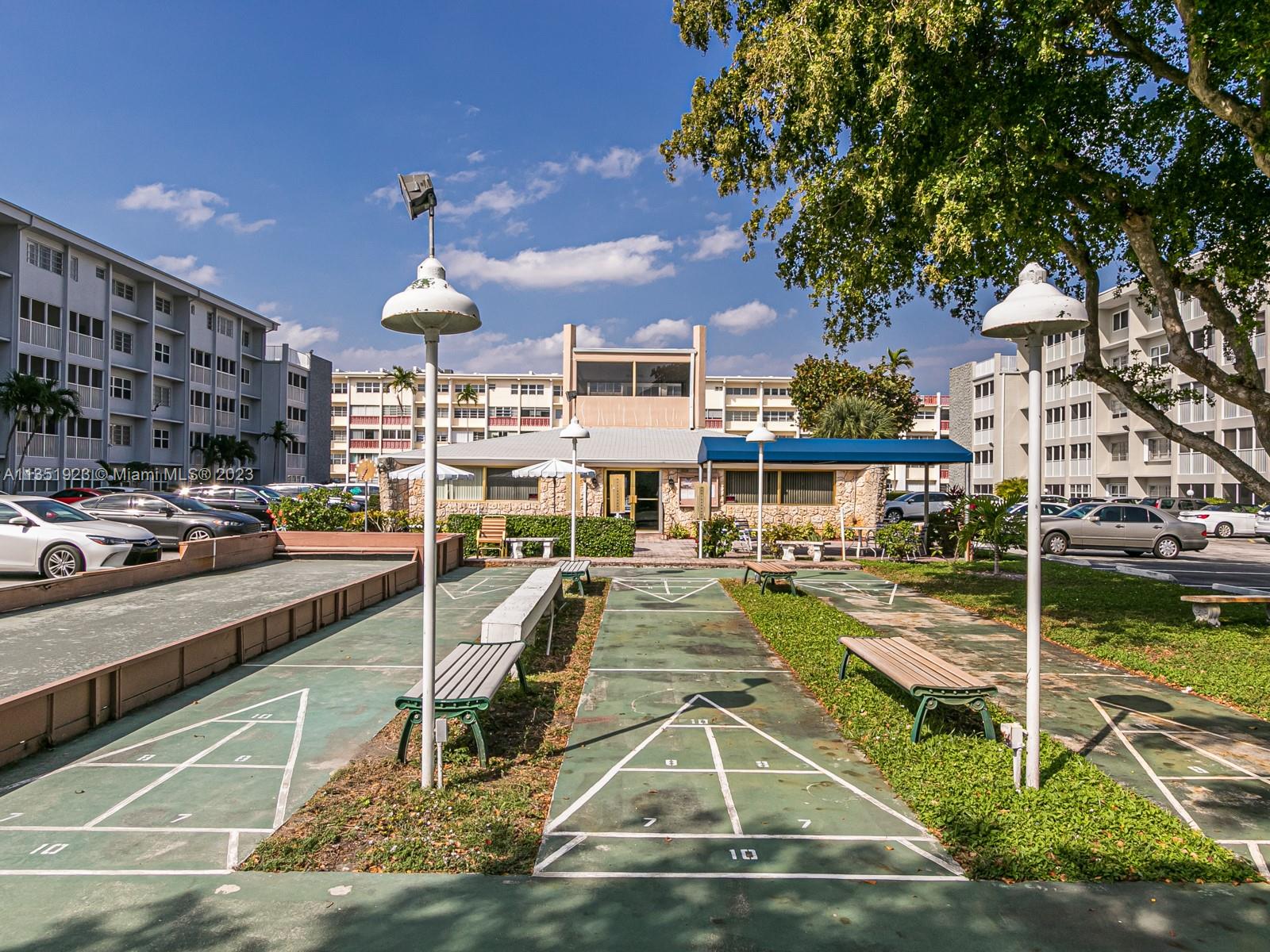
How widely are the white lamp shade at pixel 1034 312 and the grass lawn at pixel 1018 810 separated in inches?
126

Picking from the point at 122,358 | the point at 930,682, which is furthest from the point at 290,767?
the point at 122,358

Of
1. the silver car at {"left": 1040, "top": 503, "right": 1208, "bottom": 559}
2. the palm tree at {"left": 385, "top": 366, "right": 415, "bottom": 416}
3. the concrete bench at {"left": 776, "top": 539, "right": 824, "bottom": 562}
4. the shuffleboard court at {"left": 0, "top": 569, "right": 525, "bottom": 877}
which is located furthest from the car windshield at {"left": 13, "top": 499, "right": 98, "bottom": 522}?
the palm tree at {"left": 385, "top": 366, "right": 415, "bottom": 416}

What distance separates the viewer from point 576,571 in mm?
15141

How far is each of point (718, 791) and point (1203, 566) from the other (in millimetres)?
23033

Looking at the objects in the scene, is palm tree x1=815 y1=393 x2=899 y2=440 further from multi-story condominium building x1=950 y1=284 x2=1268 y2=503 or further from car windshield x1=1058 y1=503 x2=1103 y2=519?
car windshield x1=1058 y1=503 x2=1103 y2=519

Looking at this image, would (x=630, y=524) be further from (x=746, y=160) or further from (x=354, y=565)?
(x=746, y=160)

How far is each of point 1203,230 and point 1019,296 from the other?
340 inches

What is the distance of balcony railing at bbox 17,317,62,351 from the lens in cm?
3934

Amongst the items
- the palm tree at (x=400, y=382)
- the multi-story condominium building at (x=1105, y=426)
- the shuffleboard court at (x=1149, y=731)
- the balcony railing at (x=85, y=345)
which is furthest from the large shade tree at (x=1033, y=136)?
the palm tree at (x=400, y=382)

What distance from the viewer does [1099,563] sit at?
72.0ft

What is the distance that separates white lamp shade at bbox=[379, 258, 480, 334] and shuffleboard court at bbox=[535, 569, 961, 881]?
345cm

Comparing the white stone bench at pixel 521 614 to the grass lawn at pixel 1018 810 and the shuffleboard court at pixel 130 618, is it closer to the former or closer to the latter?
the grass lawn at pixel 1018 810

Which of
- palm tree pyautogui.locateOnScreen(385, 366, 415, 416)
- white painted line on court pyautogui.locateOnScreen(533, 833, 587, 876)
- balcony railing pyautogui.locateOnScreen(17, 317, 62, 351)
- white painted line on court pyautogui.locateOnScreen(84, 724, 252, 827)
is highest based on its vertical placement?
palm tree pyautogui.locateOnScreen(385, 366, 415, 416)

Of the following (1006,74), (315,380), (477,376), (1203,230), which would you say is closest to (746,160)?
(1006,74)
